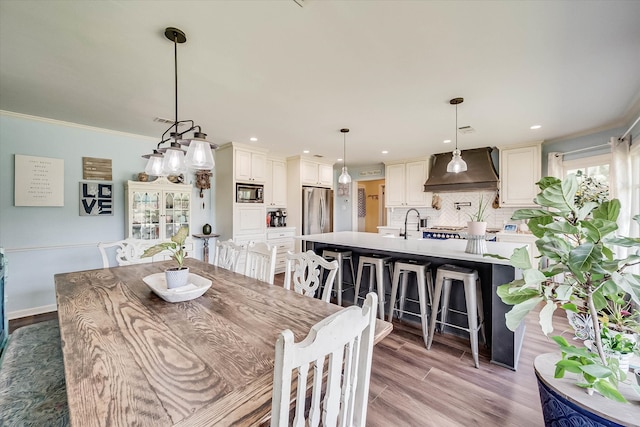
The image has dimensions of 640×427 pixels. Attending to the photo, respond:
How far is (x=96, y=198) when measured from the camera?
11.6 feet

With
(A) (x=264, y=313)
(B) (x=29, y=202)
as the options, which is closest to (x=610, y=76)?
(A) (x=264, y=313)

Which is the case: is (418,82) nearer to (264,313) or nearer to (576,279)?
(576,279)

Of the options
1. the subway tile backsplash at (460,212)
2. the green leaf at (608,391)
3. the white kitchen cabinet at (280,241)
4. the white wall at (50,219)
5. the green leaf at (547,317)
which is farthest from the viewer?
the white kitchen cabinet at (280,241)

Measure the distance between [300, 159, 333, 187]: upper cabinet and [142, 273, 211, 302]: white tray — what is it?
150 inches

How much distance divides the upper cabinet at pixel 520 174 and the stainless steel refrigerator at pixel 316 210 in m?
3.22

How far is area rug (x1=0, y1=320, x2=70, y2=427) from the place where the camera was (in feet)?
3.33

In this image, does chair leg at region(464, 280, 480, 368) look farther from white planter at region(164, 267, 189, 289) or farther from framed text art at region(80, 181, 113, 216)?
framed text art at region(80, 181, 113, 216)

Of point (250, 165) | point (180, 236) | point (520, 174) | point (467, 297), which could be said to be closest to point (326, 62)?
point (180, 236)

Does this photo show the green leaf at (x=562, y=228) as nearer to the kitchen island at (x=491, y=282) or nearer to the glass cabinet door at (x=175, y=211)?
the kitchen island at (x=491, y=282)

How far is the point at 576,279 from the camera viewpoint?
1054 mm

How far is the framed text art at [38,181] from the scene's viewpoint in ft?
10.1

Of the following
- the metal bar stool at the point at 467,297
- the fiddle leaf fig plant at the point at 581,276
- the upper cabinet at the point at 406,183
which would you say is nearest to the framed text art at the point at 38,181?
the metal bar stool at the point at 467,297

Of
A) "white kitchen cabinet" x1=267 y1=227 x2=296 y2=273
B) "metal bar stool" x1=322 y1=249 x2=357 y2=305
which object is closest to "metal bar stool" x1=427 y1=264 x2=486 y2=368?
"metal bar stool" x1=322 y1=249 x2=357 y2=305

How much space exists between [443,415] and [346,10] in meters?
2.47
